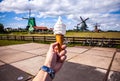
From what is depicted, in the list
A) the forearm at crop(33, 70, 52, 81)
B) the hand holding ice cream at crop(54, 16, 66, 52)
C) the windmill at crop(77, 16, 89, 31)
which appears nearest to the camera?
the forearm at crop(33, 70, 52, 81)

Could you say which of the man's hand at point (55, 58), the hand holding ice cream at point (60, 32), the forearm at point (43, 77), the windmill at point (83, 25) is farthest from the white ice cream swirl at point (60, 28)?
the windmill at point (83, 25)

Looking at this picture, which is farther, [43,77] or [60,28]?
[60,28]

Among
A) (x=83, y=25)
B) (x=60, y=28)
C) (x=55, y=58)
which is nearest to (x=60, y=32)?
(x=60, y=28)

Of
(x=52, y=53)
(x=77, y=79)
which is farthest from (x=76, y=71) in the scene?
(x=52, y=53)

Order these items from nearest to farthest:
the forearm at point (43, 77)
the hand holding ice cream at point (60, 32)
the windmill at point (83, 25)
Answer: the forearm at point (43, 77)
the hand holding ice cream at point (60, 32)
the windmill at point (83, 25)

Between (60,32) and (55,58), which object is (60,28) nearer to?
(60,32)

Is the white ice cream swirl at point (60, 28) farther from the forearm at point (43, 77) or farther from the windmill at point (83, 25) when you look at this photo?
the windmill at point (83, 25)

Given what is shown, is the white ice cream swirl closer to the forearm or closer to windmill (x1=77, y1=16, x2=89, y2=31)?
the forearm

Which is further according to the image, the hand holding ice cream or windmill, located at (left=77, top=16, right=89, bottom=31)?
windmill, located at (left=77, top=16, right=89, bottom=31)

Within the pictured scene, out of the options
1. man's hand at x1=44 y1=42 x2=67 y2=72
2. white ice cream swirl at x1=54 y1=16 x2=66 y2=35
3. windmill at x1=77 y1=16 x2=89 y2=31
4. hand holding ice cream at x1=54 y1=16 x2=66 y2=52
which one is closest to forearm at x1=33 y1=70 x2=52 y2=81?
man's hand at x1=44 y1=42 x2=67 y2=72

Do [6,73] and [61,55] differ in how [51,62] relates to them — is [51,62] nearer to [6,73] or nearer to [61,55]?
[61,55]

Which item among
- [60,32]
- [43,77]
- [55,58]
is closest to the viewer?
Result: [43,77]

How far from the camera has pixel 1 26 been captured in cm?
7644

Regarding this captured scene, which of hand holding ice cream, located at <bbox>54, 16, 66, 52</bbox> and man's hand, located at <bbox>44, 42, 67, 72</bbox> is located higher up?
hand holding ice cream, located at <bbox>54, 16, 66, 52</bbox>
